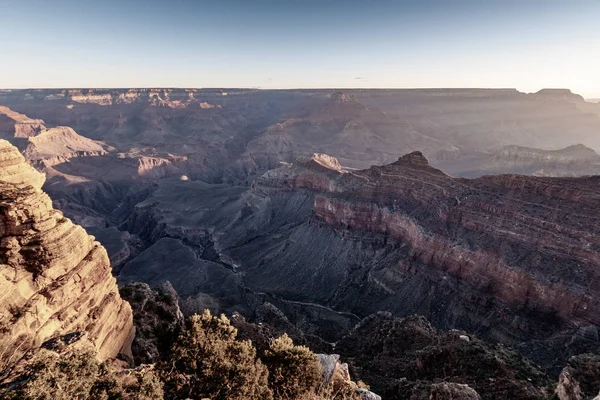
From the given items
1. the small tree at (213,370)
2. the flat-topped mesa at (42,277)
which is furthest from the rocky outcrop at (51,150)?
the small tree at (213,370)

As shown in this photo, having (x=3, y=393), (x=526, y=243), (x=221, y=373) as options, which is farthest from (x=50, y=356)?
(x=526, y=243)

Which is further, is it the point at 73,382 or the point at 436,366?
the point at 436,366

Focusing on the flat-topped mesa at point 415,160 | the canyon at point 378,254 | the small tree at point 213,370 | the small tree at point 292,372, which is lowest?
the canyon at point 378,254

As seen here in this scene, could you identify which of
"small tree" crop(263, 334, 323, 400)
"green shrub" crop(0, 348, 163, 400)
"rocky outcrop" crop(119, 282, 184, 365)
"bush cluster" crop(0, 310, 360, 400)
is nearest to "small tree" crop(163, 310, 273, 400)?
"bush cluster" crop(0, 310, 360, 400)

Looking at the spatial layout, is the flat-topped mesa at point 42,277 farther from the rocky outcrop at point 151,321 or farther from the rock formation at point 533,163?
the rock formation at point 533,163

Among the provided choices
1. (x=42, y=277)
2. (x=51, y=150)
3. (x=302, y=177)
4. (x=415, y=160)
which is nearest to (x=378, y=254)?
(x=415, y=160)

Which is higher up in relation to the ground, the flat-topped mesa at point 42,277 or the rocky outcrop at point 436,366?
the flat-topped mesa at point 42,277

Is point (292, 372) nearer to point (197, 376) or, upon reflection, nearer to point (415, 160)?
point (197, 376)
